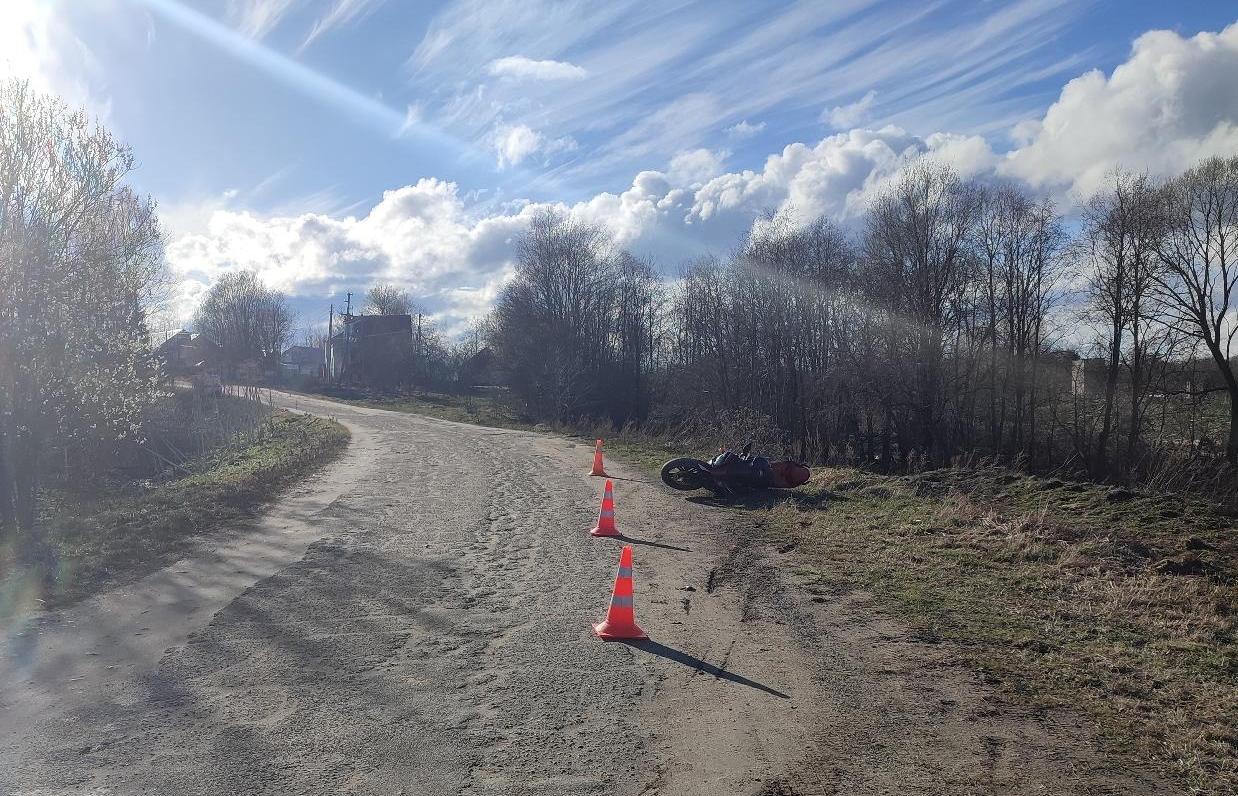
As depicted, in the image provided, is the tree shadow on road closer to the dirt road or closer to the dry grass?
the dry grass

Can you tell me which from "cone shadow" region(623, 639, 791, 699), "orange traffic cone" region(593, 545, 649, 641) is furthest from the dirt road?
"orange traffic cone" region(593, 545, 649, 641)

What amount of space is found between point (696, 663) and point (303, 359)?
10921 centimetres

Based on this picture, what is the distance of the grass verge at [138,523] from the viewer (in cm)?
767

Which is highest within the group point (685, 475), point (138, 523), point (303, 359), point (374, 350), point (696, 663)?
point (303, 359)

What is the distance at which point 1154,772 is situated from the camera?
13.4ft

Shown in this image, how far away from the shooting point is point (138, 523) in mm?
10680

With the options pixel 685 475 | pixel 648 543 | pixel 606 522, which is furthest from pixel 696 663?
pixel 685 475

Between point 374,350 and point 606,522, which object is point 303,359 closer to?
point 374,350

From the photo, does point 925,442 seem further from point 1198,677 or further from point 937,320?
point 1198,677

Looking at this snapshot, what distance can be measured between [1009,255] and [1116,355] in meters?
6.58

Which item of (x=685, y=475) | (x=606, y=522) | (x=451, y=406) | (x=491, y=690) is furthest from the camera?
(x=451, y=406)

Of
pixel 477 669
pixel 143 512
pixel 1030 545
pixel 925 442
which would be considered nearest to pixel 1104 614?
pixel 1030 545

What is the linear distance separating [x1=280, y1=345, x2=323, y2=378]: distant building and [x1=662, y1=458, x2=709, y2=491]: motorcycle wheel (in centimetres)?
8237

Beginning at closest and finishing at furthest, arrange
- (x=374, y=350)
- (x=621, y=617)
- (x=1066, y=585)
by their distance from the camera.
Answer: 1. (x=621, y=617)
2. (x=1066, y=585)
3. (x=374, y=350)
